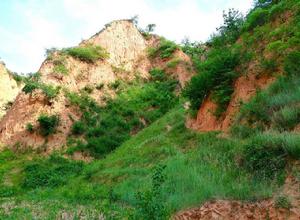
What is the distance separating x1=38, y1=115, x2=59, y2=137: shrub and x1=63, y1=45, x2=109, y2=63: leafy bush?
7.96 metres

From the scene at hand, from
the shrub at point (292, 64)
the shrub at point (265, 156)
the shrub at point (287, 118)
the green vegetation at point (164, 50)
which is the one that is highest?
the green vegetation at point (164, 50)

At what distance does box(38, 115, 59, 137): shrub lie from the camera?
28297 millimetres

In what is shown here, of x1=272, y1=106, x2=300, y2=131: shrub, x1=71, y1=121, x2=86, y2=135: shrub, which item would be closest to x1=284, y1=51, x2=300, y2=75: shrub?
x1=272, y1=106, x2=300, y2=131: shrub

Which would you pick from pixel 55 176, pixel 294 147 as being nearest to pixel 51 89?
pixel 55 176

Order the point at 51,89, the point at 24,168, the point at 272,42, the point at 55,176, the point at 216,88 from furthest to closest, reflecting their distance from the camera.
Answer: the point at 51,89 → the point at 24,168 → the point at 55,176 → the point at 216,88 → the point at 272,42

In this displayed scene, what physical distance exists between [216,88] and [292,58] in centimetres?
468

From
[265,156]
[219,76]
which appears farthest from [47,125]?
[265,156]

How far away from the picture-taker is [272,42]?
1598 centimetres

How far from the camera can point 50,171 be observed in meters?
24.0

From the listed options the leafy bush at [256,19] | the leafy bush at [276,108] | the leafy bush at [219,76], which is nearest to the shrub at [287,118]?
the leafy bush at [276,108]

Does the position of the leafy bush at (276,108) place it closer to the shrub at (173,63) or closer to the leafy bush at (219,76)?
the leafy bush at (219,76)

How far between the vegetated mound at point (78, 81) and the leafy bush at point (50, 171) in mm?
2050

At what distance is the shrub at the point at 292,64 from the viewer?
1373 centimetres

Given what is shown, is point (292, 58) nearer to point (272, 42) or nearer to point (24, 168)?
point (272, 42)
